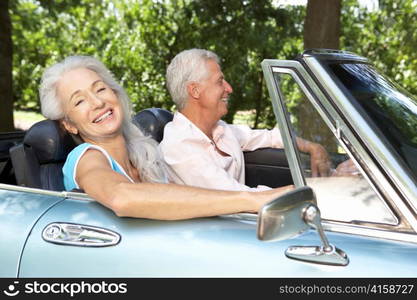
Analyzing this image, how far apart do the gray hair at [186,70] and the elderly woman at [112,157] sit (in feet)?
1.07

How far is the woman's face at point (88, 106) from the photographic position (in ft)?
8.07

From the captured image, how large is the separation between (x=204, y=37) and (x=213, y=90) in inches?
279

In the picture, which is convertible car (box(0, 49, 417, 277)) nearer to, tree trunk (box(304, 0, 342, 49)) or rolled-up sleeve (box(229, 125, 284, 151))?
rolled-up sleeve (box(229, 125, 284, 151))

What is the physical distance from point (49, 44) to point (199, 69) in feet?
51.4

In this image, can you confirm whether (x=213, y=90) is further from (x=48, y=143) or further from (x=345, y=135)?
(x=345, y=135)

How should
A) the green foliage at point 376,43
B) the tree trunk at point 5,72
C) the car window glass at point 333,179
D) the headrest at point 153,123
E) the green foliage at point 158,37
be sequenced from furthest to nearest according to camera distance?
the green foliage at point 376,43
the green foliage at point 158,37
the tree trunk at point 5,72
the headrest at point 153,123
the car window glass at point 333,179

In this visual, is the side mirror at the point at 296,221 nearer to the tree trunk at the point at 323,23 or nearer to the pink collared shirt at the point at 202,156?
the pink collared shirt at the point at 202,156

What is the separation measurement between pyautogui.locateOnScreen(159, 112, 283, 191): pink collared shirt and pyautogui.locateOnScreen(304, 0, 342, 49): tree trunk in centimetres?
307

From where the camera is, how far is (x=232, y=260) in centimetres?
172

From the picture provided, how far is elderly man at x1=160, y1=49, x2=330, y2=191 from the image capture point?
264cm

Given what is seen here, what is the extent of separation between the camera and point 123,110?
2676mm

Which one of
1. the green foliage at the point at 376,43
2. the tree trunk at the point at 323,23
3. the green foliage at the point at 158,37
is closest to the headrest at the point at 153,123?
the tree trunk at the point at 323,23

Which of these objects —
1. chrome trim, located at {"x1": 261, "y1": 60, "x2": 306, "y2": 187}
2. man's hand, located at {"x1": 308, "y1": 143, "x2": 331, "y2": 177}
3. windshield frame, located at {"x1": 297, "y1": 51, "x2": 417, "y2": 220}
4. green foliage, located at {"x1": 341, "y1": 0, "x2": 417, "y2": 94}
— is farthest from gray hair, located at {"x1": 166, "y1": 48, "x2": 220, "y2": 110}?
green foliage, located at {"x1": 341, "y1": 0, "x2": 417, "y2": 94}

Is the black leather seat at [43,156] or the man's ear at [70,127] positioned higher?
the man's ear at [70,127]
